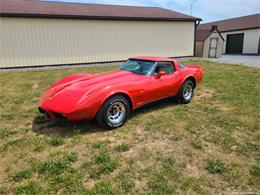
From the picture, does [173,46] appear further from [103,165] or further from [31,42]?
[103,165]

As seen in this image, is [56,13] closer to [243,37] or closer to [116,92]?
[116,92]

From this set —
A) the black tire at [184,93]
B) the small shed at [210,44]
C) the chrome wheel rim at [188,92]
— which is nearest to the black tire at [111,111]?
the black tire at [184,93]

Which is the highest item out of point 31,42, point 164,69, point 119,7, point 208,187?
point 119,7

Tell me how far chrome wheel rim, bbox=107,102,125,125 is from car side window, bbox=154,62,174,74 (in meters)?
1.25

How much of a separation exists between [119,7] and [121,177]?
15.7 metres

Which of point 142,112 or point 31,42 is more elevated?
point 31,42

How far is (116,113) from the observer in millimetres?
3951

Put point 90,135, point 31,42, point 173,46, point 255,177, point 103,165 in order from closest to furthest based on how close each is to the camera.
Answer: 1. point 255,177
2. point 103,165
3. point 90,135
4. point 31,42
5. point 173,46

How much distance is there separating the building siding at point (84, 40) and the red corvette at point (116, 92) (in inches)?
331

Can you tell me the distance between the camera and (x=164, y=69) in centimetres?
487

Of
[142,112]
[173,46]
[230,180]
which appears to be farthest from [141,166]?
[173,46]

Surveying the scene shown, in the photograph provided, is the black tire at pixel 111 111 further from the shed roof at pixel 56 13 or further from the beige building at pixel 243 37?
the beige building at pixel 243 37

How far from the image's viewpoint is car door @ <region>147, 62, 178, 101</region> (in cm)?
443

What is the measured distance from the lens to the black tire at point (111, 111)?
12.0ft
